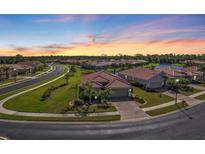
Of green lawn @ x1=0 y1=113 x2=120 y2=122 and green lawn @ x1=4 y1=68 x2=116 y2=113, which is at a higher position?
green lawn @ x1=4 y1=68 x2=116 y2=113

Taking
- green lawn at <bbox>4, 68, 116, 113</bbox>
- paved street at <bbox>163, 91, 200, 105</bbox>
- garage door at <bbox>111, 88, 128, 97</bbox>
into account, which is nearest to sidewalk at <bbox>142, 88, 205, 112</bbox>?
paved street at <bbox>163, 91, 200, 105</bbox>

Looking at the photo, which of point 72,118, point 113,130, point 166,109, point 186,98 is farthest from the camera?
point 186,98

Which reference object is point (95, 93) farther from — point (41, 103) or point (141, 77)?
point (141, 77)

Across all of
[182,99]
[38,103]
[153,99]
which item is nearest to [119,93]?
[153,99]

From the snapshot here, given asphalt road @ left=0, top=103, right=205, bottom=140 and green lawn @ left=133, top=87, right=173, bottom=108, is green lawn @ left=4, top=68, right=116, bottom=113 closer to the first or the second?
asphalt road @ left=0, top=103, right=205, bottom=140

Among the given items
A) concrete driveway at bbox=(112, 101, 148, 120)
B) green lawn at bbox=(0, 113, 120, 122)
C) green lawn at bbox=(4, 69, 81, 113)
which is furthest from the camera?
green lawn at bbox=(4, 69, 81, 113)

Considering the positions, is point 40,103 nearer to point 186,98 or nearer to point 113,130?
point 113,130
